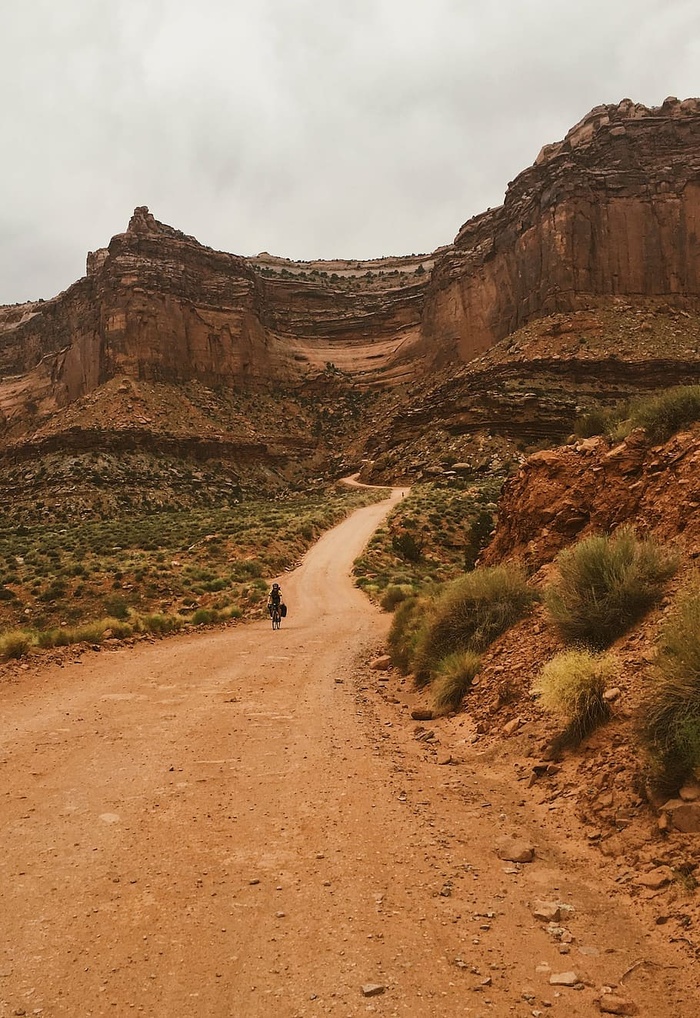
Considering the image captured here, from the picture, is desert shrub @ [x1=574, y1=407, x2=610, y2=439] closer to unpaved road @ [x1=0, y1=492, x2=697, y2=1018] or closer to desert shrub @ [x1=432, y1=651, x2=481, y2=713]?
desert shrub @ [x1=432, y1=651, x2=481, y2=713]

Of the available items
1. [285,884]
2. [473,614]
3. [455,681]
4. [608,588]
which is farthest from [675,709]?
[473,614]

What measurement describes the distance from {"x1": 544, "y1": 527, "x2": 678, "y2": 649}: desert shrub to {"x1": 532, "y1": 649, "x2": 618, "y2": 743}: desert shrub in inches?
25.6

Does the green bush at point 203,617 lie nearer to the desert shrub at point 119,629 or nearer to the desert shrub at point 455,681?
the desert shrub at point 119,629

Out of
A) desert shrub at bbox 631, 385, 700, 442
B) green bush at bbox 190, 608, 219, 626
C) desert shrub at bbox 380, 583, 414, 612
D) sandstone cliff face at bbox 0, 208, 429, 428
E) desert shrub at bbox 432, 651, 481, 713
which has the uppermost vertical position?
sandstone cliff face at bbox 0, 208, 429, 428

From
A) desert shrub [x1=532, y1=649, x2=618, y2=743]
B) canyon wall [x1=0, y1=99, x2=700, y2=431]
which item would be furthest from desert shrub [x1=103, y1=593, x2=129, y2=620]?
canyon wall [x1=0, y1=99, x2=700, y2=431]

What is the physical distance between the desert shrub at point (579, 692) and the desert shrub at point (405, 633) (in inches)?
218

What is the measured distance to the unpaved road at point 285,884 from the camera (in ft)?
10.9

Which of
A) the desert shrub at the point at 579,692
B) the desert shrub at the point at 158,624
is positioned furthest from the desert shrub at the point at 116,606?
the desert shrub at the point at 579,692

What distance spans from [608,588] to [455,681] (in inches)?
108

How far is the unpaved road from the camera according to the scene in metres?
3.33

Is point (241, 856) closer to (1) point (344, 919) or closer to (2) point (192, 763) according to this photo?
(1) point (344, 919)

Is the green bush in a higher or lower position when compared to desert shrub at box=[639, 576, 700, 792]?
lower

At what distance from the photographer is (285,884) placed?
4.48m

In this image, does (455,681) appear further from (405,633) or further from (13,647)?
(13,647)
